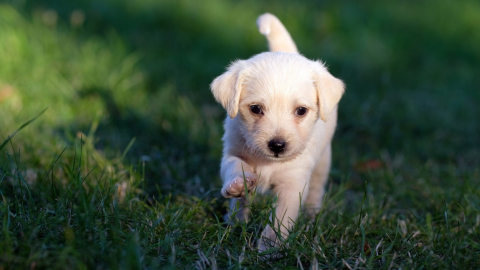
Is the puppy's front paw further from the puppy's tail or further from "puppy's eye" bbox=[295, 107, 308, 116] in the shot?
the puppy's tail

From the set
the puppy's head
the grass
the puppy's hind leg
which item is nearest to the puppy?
the puppy's head

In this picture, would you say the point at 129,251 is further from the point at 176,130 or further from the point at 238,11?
the point at 238,11

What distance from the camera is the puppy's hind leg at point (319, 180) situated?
3.68 metres

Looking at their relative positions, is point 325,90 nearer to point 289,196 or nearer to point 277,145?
point 277,145

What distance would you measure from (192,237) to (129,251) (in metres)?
0.65

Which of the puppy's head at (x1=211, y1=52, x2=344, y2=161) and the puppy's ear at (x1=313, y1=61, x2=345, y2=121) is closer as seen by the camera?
the puppy's head at (x1=211, y1=52, x2=344, y2=161)

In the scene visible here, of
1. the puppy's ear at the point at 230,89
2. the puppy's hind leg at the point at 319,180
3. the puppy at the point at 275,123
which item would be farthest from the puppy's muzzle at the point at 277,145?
the puppy's hind leg at the point at 319,180

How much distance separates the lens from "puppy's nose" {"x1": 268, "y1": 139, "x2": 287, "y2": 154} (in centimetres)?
275

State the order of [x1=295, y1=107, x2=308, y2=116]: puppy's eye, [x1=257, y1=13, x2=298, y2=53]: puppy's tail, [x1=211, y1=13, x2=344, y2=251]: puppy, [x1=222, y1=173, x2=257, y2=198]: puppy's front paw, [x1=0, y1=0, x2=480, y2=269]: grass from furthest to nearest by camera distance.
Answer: [x1=257, y1=13, x2=298, y2=53]: puppy's tail → [x1=295, y1=107, x2=308, y2=116]: puppy's eye → [x1=211, y1=13, x2=344, y2=251]: puppy → [x1=222, y1=173, x2=257, y2=198]: puppy's front paw → [x1=0, y1=0, x2=480, y2=269]: grass

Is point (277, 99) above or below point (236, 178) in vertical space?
above

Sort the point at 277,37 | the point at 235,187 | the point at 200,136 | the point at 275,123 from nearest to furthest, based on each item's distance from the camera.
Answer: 1. the point at 235,187
2. the point at 275,123
3. the point at 277,37
4. the point at 200,136

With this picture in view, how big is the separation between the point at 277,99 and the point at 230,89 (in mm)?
304

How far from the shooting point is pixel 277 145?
9.03ft

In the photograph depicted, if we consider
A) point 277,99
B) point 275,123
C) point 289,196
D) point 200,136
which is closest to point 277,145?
point 275,123
